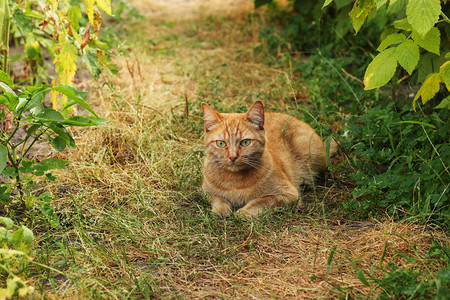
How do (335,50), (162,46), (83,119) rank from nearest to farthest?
(83,119), (335,50), (162,46)

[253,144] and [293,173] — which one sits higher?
[253,144]

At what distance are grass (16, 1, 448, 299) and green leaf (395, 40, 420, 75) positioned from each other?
93cm

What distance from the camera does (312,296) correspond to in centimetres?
226

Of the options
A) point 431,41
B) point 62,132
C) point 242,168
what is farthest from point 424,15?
point 62,132

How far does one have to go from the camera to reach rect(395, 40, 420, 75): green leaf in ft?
7.99

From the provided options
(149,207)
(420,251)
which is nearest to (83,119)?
(149,207)

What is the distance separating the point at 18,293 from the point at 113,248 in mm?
586

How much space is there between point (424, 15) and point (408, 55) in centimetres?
28

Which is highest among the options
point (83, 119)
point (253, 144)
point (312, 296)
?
point (83, 119)

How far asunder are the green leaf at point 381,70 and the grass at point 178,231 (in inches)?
32.7

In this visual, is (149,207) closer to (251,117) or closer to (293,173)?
(251,117)

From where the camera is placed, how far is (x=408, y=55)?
246 centimetres

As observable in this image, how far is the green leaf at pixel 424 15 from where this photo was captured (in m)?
2.21

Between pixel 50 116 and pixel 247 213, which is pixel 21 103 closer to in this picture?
pixel 50 116
